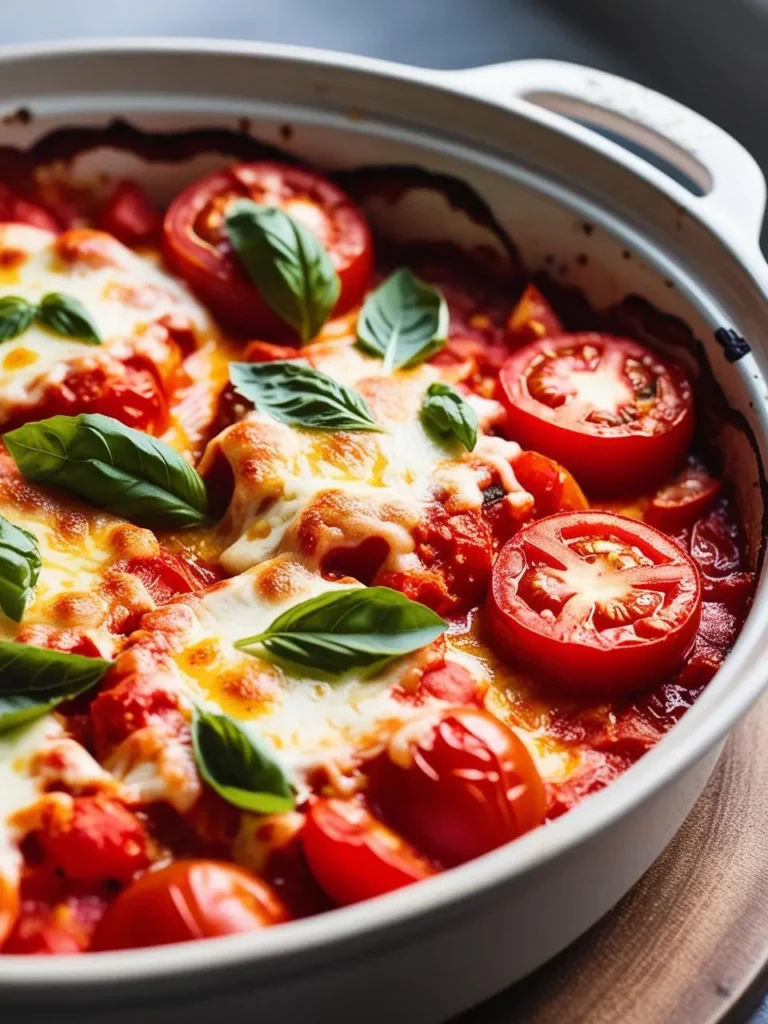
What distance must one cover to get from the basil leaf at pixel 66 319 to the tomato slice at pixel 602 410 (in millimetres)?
870

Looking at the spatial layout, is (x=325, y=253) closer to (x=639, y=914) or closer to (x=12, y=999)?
(x=639, y=914)

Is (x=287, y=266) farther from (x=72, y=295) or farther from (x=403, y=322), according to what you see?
(x=72, y=295)

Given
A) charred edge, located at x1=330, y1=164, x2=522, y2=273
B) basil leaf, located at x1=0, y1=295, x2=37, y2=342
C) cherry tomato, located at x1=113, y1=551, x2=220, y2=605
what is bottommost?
cherry tomato, located at x1=113, y1=551, x2=220, y2=605

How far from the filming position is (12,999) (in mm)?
1456

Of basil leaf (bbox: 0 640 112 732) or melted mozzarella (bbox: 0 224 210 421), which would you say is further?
melted mozzarella (bbox: 0 224 210 421)

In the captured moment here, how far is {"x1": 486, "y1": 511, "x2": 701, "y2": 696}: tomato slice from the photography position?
216cm

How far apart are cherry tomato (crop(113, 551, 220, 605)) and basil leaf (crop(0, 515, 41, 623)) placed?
0.17m

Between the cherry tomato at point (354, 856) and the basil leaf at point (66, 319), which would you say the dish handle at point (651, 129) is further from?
the cherry tomato at point (354, 856)

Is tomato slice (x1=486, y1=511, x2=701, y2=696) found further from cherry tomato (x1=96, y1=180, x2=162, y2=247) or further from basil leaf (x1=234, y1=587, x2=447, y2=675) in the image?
cherry tomato (x1=96, y1=180, x2=162, y2=247)

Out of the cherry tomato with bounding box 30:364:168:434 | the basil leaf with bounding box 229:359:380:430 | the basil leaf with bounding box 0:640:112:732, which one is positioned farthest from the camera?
the cherry tomato with bounding box 30:364:168:434

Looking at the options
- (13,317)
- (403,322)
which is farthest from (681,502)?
(13,317)

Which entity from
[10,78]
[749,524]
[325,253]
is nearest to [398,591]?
[749,524]

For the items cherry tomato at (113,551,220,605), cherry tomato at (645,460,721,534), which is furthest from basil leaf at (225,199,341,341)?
cherry tomato at (645,460,721,534)

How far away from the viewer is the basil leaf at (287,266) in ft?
9.21
